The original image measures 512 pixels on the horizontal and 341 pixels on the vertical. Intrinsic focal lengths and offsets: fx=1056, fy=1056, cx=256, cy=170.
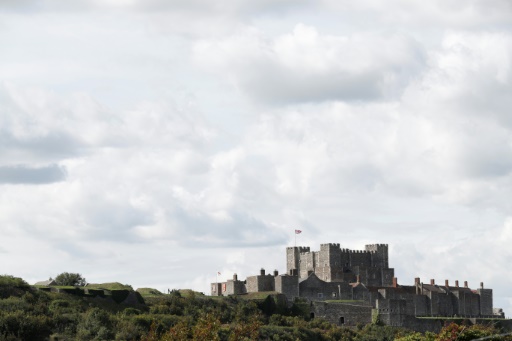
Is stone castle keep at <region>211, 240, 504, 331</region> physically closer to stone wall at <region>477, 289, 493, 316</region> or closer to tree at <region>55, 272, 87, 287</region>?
stone wall at <region>477, 289, 493, 316</region>

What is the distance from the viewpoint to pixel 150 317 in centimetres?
8181

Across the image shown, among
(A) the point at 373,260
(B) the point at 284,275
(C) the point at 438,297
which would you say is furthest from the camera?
(A) the point at 373,260

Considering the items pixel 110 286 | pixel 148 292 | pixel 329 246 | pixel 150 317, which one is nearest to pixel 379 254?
pixel 329 246

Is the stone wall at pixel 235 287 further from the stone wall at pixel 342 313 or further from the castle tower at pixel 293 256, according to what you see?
the castle tower at pixel 293 256

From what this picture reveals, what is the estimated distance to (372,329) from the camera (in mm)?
97938

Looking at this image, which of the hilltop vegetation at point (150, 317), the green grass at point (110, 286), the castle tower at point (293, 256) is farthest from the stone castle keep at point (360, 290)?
the green grass at point (110, 286)

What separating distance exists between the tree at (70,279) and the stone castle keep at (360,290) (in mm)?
16085

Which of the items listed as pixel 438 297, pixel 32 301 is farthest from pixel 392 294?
pixel 32 301

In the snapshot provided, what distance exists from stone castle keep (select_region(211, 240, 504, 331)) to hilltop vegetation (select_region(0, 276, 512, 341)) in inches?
117

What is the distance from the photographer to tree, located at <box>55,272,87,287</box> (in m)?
96.9

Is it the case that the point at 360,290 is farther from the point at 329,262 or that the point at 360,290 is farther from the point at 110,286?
the point at 110,286

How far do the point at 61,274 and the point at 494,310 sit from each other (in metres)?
56.8

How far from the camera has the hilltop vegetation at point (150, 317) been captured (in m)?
71.1

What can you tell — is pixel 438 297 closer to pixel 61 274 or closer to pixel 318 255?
pixel 318 255
